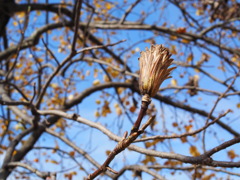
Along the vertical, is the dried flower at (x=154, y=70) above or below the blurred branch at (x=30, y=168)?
below

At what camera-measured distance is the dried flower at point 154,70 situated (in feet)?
1.82

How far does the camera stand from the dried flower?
555 mm

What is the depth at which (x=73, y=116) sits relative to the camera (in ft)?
5.32

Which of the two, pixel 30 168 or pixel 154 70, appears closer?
pixel 154 70

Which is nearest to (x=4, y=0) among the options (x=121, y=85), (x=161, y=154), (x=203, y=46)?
(x=121, y=85)

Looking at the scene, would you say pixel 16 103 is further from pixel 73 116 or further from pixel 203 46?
pixel 203 46

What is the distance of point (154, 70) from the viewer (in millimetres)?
559

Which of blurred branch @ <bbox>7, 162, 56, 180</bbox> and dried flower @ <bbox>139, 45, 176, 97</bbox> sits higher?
blurred branch @ <bbox>7, 162, 56, 180</bbox>

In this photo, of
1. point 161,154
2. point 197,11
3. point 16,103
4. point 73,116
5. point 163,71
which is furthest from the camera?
point 197,11

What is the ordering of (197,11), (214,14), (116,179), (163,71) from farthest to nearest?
(197,11) < (214,14) < (116,179) < (163,71)

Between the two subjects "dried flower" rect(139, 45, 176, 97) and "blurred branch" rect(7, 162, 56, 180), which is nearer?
"dried flower" rect(139, 45, 176, 97)

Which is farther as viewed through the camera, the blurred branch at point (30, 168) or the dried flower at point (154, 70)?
the blurred branch at point (30, 168)

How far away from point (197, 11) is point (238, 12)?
3.41ft

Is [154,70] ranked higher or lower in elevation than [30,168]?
lower
